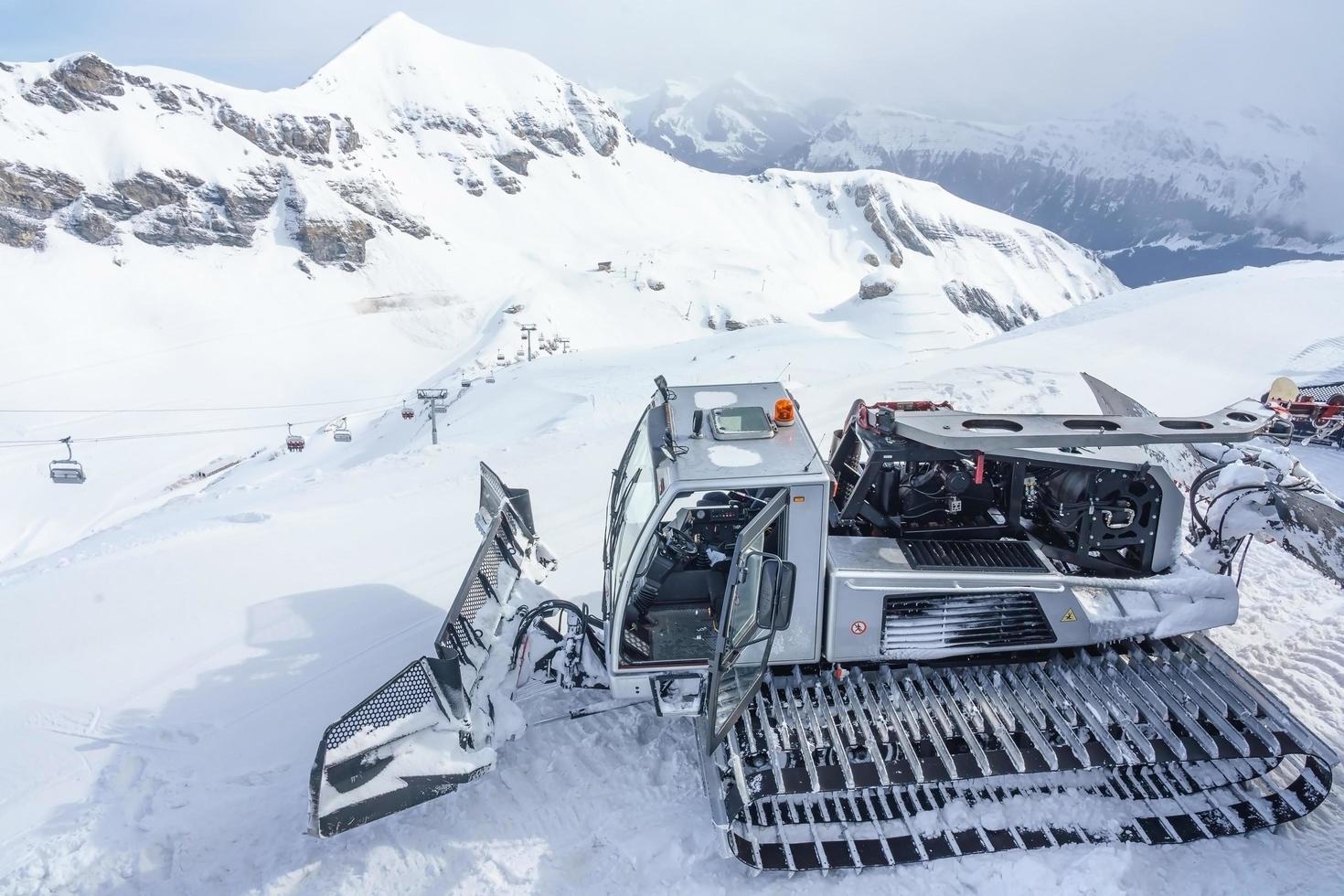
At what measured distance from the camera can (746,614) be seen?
4633 millimetres

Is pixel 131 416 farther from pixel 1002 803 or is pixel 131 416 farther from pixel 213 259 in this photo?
pixel 1002 803

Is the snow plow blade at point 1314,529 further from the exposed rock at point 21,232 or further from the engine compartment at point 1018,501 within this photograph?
the exposed rock at point 21,232

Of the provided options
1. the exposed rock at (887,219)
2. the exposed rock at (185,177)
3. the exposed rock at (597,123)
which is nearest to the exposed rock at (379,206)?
the exposed rock at (185,177)

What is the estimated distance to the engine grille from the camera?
5.34m

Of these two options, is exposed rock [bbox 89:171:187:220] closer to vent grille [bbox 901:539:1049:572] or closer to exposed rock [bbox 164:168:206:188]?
exposed rock [bbox 164:168:206:188]

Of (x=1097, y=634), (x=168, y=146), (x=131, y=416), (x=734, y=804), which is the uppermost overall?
(x=168, y=146)

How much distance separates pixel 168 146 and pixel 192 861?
293 ft

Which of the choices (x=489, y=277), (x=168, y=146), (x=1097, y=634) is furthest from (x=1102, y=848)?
(x=168, y=146)

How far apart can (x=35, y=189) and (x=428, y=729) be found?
83680 mm

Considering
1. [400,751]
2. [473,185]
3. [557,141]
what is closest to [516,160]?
[557,141]

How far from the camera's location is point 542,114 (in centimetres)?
11512

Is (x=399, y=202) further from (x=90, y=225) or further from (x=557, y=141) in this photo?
(x=557, y=141)

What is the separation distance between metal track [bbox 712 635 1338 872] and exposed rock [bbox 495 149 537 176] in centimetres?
10909

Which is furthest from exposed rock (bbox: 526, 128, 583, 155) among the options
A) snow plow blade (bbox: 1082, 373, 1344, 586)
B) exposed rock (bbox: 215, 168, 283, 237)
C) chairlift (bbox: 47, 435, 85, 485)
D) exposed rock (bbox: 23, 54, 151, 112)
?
snow plow blade (bbox: 1082, 373, 1344, 586)
